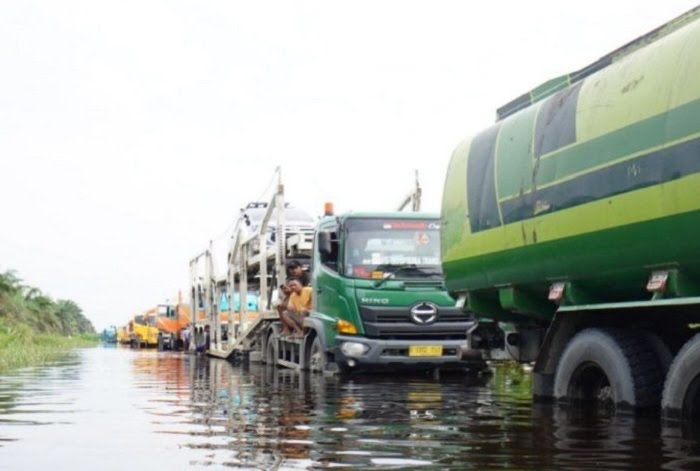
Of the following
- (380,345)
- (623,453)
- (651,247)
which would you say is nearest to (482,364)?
(380,345)

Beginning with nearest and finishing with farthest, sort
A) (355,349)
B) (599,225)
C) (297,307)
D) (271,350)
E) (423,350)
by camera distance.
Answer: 1. (599,225)
2. (355,349)
3. (423,350)
4. (297,307)
5. (271,350)

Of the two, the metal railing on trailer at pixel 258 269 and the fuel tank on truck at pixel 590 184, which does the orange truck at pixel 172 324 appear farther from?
the fuel tank on truck at pixel 590 184

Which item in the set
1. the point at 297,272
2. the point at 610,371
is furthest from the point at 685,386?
the point at 297,272

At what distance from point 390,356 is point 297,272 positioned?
14.2 feet

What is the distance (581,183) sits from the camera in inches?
337

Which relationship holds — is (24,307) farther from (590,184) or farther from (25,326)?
(590,184)

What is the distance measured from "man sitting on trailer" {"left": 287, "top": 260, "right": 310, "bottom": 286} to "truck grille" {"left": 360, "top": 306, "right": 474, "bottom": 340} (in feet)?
13.5

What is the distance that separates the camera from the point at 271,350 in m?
21.1

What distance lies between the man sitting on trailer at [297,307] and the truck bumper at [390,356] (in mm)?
2900

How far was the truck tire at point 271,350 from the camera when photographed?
67.9 ft

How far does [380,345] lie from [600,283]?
6838mm

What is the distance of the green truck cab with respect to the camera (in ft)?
50.2

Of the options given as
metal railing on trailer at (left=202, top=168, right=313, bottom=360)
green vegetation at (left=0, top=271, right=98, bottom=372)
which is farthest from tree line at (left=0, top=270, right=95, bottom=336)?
metal railing on trailer at (left=202, top=168, right=313, bottom=360)

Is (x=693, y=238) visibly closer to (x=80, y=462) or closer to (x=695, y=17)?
(x=695, y=17)
